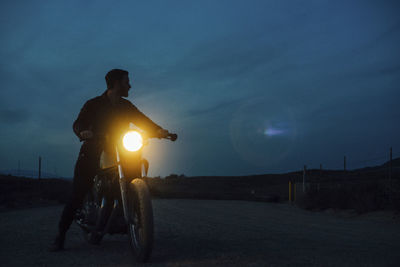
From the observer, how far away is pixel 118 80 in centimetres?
509

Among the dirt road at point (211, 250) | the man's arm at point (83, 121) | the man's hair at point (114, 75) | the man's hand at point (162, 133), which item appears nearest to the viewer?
the dirt road at point (211, 250)

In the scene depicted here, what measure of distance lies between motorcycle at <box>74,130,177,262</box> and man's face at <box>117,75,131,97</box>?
586 mm

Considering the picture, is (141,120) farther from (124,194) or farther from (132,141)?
(124,194)

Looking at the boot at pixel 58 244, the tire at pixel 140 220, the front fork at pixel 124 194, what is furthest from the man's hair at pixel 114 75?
the boot at pixel 58 244

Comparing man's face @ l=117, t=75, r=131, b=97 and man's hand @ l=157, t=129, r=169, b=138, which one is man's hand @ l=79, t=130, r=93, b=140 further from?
man's hand @ l=157, t=129, r=169, b=138

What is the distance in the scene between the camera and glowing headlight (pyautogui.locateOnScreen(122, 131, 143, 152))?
4625mm

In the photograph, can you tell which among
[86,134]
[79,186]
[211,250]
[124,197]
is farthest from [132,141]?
[211,250]

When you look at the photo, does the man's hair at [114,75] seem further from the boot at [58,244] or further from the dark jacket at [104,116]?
the boot at [58,244]

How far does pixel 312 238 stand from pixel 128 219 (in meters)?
3.34

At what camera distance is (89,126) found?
5145 mm

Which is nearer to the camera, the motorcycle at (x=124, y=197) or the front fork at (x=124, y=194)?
the motorcycle at (x=124, y=197)

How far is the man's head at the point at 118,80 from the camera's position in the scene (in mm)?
5078

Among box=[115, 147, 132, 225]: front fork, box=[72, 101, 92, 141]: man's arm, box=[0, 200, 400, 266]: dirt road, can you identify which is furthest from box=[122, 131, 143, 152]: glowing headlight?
box=[0, 200, 400, 266]: dirt road

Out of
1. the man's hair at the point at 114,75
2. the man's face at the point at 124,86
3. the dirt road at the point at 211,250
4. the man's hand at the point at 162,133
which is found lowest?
the dirt road at the point at 211,250
